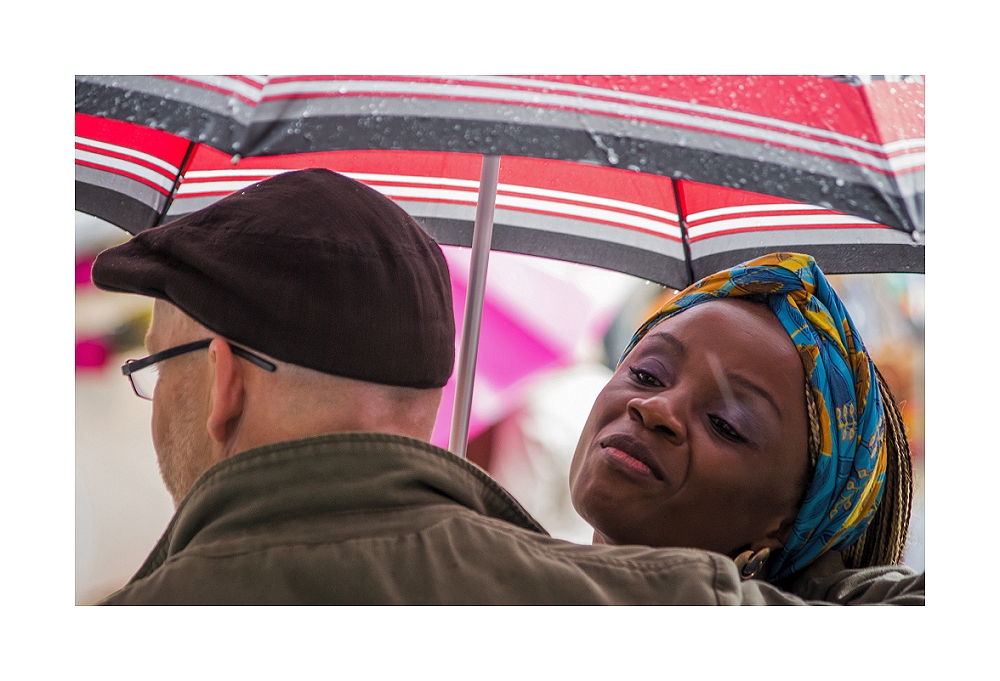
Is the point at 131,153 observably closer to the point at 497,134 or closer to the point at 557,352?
the point at 497,134

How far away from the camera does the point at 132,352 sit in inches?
72.6

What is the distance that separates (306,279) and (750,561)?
1176 mm

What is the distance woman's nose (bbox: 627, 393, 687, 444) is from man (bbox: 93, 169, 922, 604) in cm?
36

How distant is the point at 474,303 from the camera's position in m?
2.12

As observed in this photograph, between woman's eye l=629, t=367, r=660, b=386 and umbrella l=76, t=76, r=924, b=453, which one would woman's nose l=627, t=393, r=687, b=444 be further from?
umbrella l=76, t=76, r=924, b=453

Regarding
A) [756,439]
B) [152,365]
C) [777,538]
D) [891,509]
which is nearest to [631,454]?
[756,439]

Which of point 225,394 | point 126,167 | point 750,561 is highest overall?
point 126,167

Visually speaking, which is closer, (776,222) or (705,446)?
(705,446)

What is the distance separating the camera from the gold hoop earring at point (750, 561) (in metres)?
1.96

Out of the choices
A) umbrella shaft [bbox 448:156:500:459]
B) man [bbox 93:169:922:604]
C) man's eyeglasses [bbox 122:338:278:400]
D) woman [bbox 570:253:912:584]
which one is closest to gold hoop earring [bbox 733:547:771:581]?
woman [bbox 570:253:912:584]

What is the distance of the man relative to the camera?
135 centimetres
